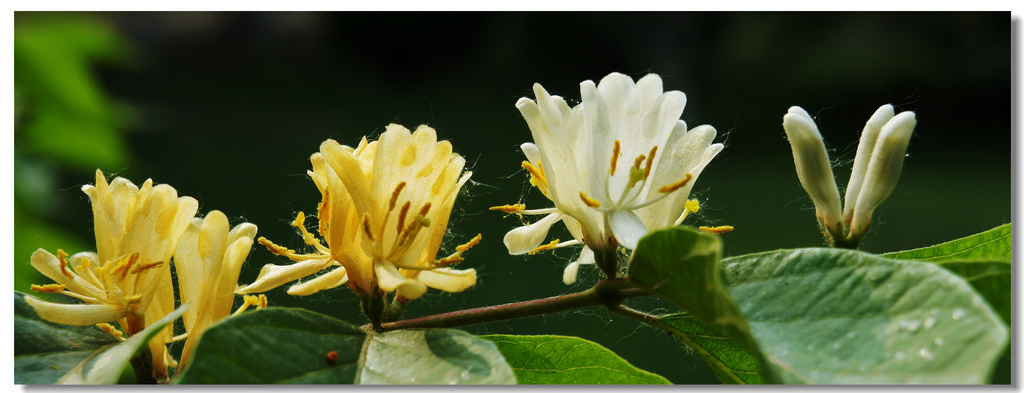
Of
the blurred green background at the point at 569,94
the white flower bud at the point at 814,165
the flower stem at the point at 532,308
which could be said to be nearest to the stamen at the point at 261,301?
the flower stem at the point at 532,308

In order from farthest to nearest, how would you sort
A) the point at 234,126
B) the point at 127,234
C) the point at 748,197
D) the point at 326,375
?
the point at 234,126, the point at 748,197, the point at 127,234, the point at 326,375

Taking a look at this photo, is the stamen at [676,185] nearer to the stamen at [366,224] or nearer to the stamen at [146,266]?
the stamen at [366,224]

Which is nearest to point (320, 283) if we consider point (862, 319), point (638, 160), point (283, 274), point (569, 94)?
point (283, 274)

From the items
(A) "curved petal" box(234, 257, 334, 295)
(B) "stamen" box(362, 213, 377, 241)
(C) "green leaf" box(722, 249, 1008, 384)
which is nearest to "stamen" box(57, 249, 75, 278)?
(A) "curved petal" box(234, 257, 334, 295)

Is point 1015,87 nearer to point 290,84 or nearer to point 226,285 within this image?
point 226,285

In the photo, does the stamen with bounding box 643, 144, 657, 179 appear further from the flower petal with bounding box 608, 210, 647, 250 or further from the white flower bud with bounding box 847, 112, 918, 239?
the white flower bud with bounding box 847, 112, 918, 239

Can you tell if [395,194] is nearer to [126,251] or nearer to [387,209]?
[387,209]

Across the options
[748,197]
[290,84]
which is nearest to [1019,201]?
[748,197]
